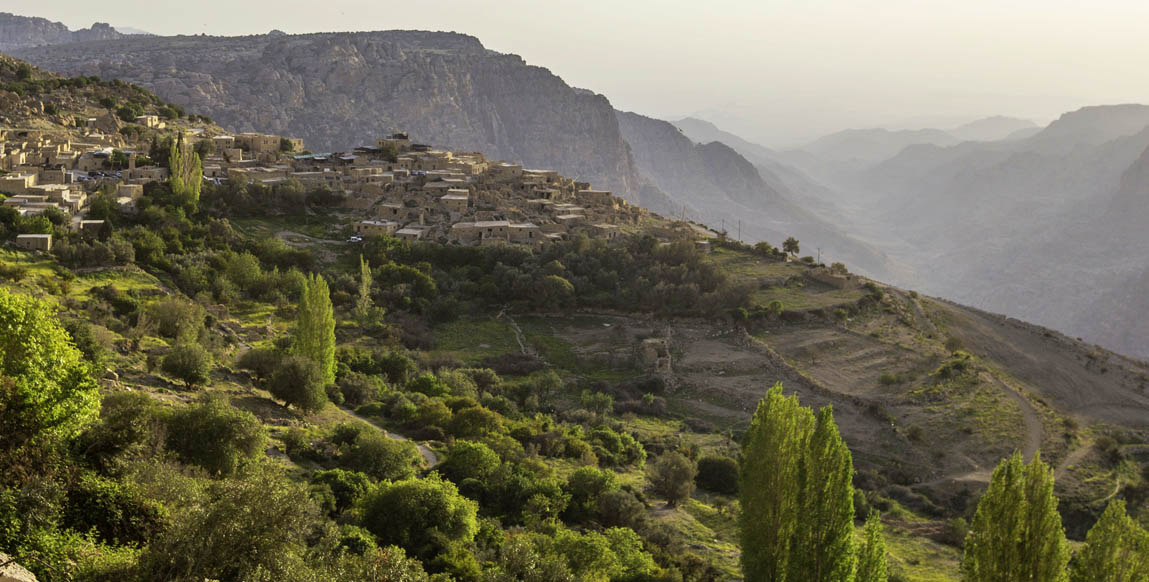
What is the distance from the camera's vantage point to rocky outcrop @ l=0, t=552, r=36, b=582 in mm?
10062

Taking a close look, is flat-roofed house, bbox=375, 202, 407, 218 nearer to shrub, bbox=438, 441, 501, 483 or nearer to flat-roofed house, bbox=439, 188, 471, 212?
flat-roofed house, bbox=439, 188, 471, 212

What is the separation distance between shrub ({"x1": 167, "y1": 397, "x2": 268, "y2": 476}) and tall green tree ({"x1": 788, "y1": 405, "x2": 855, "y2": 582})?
13.8m

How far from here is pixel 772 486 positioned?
19516mm

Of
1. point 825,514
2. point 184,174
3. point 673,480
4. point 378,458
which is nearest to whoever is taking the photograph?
point 825,514

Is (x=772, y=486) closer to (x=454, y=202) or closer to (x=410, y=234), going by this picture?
(x=410, y=234)

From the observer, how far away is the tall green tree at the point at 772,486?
18.9m

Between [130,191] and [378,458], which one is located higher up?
[130,191]

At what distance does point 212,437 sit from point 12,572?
8583 millimetres

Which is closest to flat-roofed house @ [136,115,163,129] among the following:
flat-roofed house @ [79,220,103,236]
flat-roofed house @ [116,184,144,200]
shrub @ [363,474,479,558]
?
flat-roofed house @ [116,184,144,200]

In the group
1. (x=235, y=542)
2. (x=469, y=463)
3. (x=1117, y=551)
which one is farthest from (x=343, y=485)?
(x=1117, y=551)

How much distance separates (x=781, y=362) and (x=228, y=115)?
A: 129 meters

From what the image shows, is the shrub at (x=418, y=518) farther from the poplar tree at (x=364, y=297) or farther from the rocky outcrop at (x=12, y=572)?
the poplar tree at (x=364, y=297)

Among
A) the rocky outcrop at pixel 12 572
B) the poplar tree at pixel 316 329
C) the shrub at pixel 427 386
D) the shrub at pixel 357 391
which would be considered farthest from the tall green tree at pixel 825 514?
the shrub at pixel 427 386

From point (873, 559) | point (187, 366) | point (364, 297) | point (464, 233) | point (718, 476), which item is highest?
point (464, 233)
